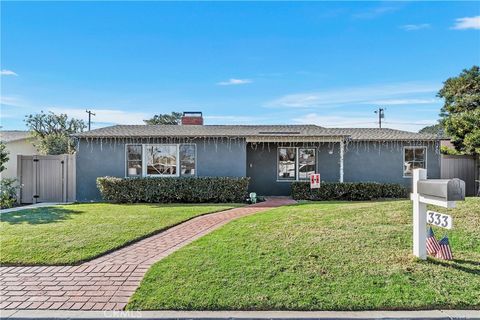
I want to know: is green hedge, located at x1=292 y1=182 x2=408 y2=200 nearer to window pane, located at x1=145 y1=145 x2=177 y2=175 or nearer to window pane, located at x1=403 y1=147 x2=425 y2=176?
window pane, located at x1=403 y1=147 x2=425 y2=176

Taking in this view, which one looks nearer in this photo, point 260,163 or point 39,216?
point 39,216

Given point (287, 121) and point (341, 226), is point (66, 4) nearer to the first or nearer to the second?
point (341, 226)

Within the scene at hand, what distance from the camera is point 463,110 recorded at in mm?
16734

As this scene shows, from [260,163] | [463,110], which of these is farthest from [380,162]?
[463,110]

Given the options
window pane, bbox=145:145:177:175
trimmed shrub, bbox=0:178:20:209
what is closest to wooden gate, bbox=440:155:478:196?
window pane, bbox=145:145:177:175

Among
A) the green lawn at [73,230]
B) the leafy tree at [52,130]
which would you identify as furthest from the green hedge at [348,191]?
the leafy tree at [52,130]

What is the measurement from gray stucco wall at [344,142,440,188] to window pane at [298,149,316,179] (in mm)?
1538

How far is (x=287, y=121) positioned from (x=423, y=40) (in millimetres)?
8061

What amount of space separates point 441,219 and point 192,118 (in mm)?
14965

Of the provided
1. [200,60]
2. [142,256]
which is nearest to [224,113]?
[200,60]

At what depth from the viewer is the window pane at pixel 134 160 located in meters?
13.4

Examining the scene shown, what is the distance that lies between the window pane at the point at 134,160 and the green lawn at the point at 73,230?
3487 millimetres

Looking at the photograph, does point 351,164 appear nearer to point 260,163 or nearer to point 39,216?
point 260,163

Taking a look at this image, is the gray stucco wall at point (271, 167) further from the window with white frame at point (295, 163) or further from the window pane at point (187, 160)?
the window pane at point (187, 160)
